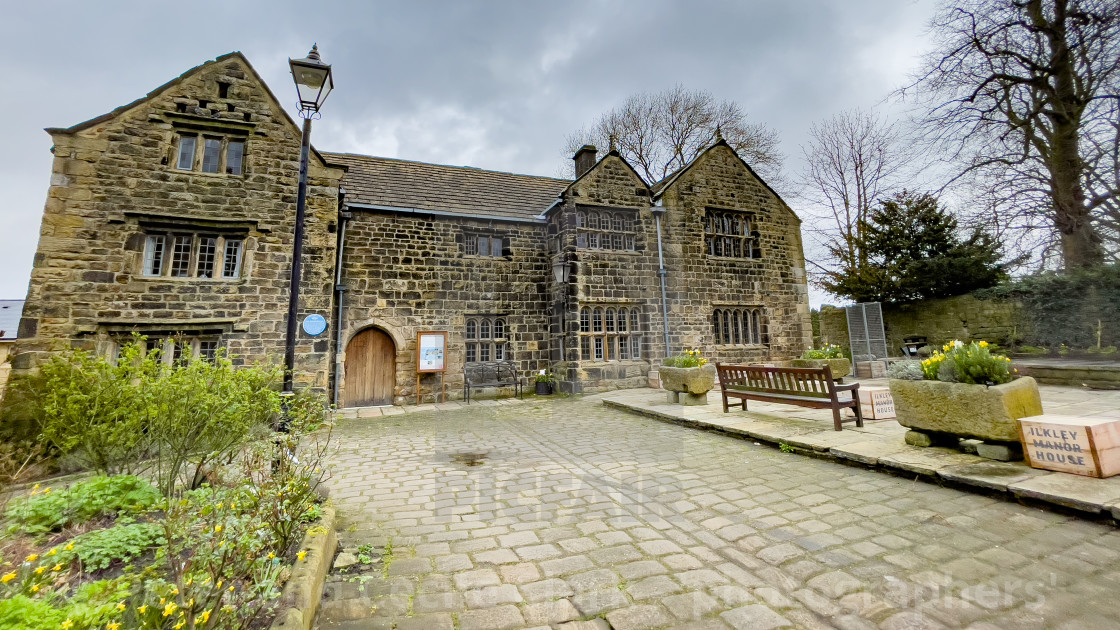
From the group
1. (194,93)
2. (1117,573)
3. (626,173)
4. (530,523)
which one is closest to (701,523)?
(530,523)

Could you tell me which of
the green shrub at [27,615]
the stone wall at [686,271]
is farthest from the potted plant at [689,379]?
the green shrub at [27,615]

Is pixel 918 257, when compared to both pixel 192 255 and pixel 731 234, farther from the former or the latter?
pixel 192 255

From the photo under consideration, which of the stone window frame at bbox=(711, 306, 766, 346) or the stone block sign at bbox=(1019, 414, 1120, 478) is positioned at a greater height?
the stone window frame at bbox=(711, 306, 766, 346)

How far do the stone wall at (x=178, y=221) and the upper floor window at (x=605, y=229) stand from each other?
7378mm

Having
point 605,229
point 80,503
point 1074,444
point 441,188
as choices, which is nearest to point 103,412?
point 80,503

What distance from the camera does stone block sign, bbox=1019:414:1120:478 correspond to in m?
3.80

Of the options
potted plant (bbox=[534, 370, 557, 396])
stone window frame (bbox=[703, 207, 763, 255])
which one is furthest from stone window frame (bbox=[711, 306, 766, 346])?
potted plant (bbox=[534, 370, 557, 396])

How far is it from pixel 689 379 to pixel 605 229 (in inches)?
268

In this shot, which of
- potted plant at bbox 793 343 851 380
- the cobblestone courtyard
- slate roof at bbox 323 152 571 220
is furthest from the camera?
potted plant at bbox 793 343 851 380

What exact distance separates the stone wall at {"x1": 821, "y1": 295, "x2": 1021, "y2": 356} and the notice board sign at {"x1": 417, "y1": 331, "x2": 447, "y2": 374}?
54.5ft

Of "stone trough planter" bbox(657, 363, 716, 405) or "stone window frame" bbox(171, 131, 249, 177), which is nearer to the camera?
"stone trough planter" bbox(657, 363, 716, 405)

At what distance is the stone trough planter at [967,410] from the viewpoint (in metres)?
4.40

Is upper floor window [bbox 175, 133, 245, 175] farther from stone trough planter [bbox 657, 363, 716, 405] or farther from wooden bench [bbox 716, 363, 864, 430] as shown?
wooden bench [bbox 716, 363, 864, 430]

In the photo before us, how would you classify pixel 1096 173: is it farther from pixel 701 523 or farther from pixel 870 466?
pixel 701 523
